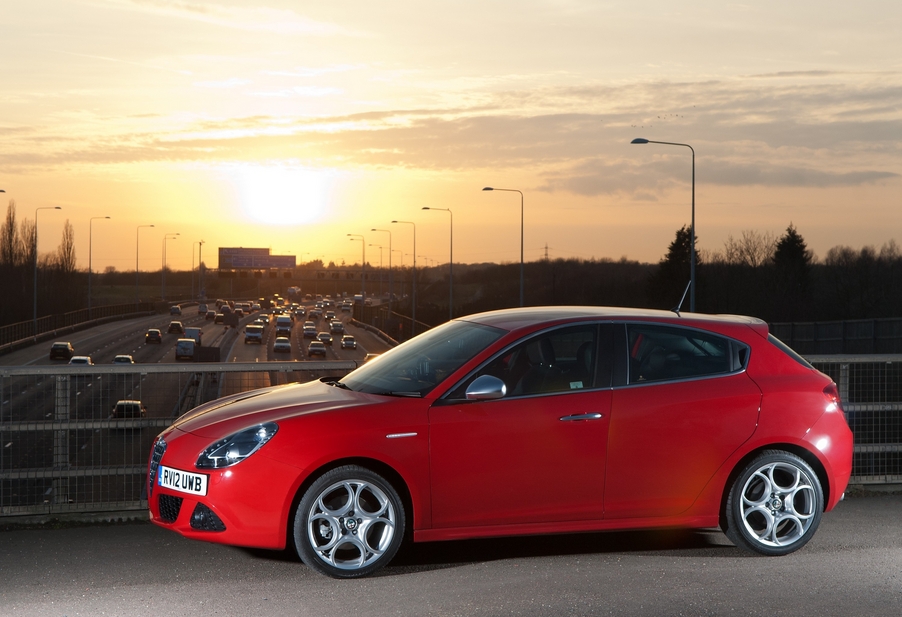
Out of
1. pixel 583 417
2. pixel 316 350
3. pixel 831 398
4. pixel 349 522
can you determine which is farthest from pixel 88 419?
pixel 316 350

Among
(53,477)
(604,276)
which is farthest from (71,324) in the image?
(53,477)

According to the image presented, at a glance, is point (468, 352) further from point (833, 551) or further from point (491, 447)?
point (833, 551)

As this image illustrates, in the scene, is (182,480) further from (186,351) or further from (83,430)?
(186,351)

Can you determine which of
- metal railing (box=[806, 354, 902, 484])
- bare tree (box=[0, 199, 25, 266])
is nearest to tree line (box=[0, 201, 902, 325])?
bare tree (box=[0, 199, 25, 266])

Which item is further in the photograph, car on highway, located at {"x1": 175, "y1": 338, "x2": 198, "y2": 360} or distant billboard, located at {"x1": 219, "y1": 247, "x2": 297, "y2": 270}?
distant billboard, located at {"x1": 219, "y1": 247, "x2": 297, "y2": 270}

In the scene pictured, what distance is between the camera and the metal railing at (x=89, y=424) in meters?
7.44

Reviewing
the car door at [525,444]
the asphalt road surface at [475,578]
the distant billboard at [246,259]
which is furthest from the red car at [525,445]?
the distant billboard at [246,259]

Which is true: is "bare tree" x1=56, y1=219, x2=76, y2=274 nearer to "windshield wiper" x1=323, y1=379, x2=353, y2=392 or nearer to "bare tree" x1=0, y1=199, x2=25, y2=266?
"bare tree" x1=0, y1=199, x2=25, y2=266

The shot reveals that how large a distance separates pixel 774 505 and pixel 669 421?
3.21ft

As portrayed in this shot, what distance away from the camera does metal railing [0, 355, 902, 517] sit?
7.44 metres

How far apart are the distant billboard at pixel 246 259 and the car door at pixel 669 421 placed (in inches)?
4538

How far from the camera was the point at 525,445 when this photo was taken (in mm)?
6023

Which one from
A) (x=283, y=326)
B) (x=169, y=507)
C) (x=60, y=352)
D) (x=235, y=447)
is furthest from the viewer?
(x=283, y=326)

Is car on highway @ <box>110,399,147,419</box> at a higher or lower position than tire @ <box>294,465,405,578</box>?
higher
